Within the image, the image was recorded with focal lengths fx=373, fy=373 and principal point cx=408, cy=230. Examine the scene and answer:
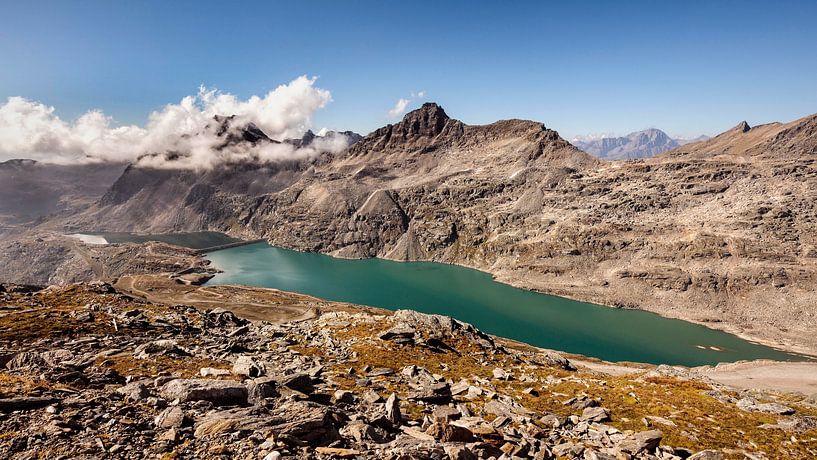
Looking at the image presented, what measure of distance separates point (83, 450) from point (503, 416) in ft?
61.5

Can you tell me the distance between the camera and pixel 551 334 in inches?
5177

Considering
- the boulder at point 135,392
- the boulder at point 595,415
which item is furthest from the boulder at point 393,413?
the boulder at point 595,415

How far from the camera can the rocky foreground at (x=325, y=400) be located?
13.7 m

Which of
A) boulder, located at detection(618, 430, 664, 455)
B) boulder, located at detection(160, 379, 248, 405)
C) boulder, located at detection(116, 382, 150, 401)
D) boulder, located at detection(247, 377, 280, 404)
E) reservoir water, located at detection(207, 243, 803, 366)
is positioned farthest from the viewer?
reservoir water, located at detection(207, 243, 803, 366)

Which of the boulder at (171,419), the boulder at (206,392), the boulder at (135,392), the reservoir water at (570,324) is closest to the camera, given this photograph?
the boulder at (171,419)

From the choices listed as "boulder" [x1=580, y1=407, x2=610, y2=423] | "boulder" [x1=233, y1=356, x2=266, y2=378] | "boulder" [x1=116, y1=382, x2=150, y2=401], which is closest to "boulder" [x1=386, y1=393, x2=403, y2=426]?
"boulder" [x1=233, y1=356, x2=266, y2=378]

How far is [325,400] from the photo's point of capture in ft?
71.3

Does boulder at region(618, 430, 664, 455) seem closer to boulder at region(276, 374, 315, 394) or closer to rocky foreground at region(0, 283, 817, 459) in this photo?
rocky foreground at region(0, 283, 817, 459)

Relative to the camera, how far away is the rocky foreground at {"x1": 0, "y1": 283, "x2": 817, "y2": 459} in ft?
45.0

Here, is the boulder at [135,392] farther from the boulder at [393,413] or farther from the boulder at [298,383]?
the boulder at [393,413]

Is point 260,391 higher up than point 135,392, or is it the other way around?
point 135,392

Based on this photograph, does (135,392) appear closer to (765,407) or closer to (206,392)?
(206,392)

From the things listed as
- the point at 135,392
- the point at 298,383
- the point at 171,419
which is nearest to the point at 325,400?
the point at 298,383

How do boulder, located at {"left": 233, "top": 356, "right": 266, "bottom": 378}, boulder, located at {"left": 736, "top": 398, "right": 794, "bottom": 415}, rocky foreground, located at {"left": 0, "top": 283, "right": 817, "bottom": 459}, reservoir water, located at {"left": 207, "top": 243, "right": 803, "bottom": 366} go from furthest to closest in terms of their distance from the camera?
reservoir water, located at {"left": 207, "top": 243, "right": 803, "bottom": 366}, boulder, located at {"left": 736, "top": 398, "right": 794, "bottom": 415}, boulder, located at {"left": 233, "top": 356, "right": 266, "bottom": 378}, rocky foreground, located at {"left": 0, "top": 283, "right": 817, "bottom": 459}
